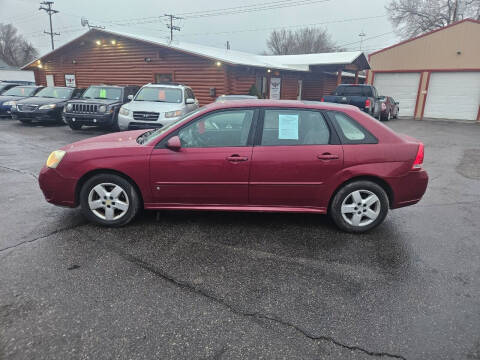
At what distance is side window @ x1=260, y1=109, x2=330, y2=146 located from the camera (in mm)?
3732

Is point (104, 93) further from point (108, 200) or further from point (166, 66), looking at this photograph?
point (108, 200)

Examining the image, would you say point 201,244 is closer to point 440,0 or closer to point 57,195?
point 57,195

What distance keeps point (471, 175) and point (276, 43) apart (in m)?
56.2

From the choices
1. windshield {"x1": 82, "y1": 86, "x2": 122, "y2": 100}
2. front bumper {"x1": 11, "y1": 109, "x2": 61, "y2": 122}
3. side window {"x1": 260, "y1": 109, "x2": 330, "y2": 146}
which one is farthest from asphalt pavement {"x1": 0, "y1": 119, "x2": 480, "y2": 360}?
front bumper {"x1": 11, "y1": 109, "x2": 61, "y2": 122}

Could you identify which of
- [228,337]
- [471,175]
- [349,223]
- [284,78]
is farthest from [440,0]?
[228,337]

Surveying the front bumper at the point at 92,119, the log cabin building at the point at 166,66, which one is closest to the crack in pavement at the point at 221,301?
the front bumper at the point at 92,119

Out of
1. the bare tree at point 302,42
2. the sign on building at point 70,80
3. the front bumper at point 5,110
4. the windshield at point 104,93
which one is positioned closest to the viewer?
the windshield at point 104,93

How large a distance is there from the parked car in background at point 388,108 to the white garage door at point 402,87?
37.1 inches

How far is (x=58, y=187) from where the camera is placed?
3.79 metres

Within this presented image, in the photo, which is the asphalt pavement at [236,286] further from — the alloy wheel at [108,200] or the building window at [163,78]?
the building window at [163,78]

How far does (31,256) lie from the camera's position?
10.4 feet

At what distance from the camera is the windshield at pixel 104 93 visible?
11836 millimetres

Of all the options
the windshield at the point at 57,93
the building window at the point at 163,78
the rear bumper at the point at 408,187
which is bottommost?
the rear bumper at the point at 408,187

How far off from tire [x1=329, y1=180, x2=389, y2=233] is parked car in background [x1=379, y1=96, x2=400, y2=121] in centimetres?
1391
